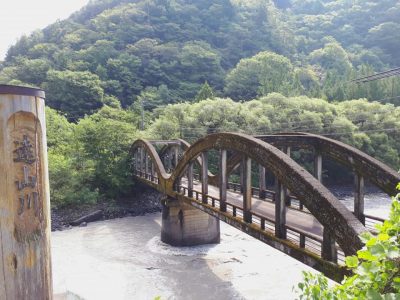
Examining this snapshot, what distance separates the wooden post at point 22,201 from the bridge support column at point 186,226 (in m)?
15.3

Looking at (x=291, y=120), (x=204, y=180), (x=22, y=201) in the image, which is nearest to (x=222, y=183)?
(x=204, y=180)

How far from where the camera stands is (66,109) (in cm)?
4391

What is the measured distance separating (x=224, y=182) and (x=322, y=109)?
88.9 feet

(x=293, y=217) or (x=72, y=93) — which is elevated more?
(x=72, y=93)

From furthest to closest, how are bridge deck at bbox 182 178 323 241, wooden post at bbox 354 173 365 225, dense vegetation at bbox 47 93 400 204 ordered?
1. dense vegetation at bbox 47 93 400 204
2. bridge deck at bbox 182 178 323 241
3. wooden post at bbox 354 173 365 225

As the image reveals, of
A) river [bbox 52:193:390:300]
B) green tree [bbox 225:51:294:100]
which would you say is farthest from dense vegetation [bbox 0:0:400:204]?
river [bbox 52:193:390:300]

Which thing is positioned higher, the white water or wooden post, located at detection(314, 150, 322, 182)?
wooden post, located at detection(314, 150, 322, 182)

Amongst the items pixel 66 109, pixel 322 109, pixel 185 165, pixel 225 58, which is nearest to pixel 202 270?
pixel 185 165

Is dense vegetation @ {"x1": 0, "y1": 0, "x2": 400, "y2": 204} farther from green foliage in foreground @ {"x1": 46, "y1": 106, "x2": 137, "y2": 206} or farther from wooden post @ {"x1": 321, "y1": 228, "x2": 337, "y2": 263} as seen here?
wooden post @ {"x1": 321, "y1": 228, "x2": 337, "y2": 263}

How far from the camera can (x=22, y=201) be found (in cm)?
259

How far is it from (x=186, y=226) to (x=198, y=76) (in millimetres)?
41714

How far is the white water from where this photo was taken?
13.3 metres

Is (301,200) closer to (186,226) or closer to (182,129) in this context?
(186,226)

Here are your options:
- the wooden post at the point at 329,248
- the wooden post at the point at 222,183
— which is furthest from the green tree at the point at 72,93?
the wooden post at the point at 329,248
